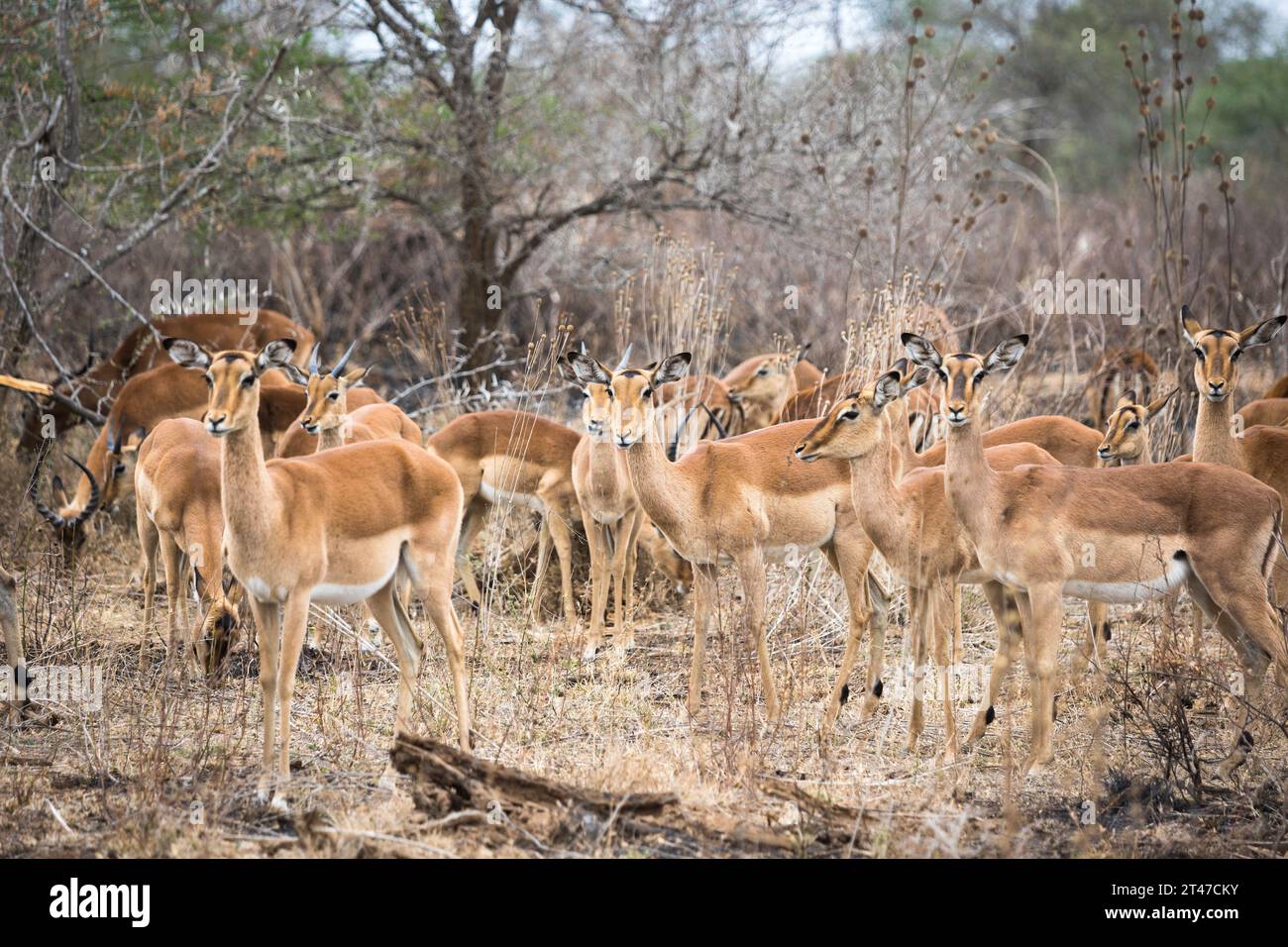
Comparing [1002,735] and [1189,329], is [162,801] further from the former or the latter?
[1189,329]

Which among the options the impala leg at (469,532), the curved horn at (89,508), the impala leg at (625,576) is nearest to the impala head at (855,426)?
the impala leg at (625,576)

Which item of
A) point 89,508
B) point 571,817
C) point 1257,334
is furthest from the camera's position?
point 89,508

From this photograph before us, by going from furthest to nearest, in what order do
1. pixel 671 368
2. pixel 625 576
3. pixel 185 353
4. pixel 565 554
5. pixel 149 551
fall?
pixel 565 554
pixel 625 576
pixel 149 551
pixel 671 368
pixel 185 353

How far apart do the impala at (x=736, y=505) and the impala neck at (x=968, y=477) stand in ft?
3.25

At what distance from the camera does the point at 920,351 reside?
6562 millimetres

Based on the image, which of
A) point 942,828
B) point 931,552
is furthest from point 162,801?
point 931,552

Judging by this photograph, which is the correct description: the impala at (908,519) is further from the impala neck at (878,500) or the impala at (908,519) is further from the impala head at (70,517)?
the impala head at (70,517)

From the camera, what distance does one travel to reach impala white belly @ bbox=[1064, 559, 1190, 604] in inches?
243

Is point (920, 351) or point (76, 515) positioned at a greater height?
point (920, 351)

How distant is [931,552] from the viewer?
21.8 ft

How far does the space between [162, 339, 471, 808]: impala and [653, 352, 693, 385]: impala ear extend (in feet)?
4.54

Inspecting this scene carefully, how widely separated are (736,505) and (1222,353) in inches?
107

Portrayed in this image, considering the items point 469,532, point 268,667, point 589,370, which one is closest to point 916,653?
point 589,370

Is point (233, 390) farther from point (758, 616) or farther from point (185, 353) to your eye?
point (758, 616)
